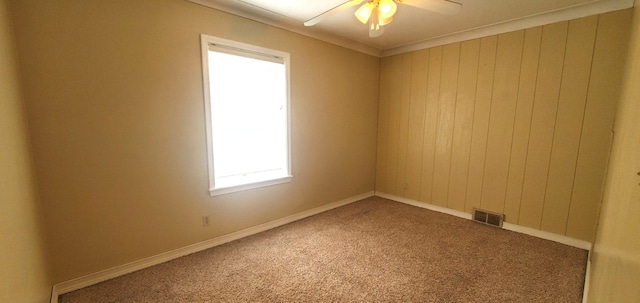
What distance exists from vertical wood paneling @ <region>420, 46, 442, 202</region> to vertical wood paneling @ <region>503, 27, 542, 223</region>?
0.91 meters

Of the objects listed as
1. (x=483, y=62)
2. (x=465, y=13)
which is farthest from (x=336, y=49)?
(x=483, y=62)

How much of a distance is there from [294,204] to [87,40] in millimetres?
2491

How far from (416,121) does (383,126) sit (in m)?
0.57

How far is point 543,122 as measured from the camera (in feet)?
8.80

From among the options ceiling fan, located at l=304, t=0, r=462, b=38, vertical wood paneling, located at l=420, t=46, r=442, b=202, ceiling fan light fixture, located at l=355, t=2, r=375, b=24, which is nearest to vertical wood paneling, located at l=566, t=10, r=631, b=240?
vertical wood paneling, located at l=420, t=46, r=442, b=202

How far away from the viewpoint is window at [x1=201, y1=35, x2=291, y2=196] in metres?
2.46

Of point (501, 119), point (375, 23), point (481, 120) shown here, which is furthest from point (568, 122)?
point (375, 23)

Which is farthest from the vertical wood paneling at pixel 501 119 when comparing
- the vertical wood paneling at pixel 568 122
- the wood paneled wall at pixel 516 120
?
the vertical wood paneling at pixel 568 122

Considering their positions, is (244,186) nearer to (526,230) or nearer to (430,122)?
(430,122)

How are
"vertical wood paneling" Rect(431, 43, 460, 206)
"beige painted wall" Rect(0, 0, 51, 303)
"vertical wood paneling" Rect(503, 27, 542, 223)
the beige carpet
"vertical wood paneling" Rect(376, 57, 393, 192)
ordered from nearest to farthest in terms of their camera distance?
1. "beige painted wall" Rect(0, 0, 51, 303)
2. the beige carpet
3. "vertical wood paneling" Rect(503, 27, 542, 223)
4. "vertical wood paneling" Rect(431, 43, 460, 206)
5. "vertical wood paneling" Rect(376, 57, 393, 192)

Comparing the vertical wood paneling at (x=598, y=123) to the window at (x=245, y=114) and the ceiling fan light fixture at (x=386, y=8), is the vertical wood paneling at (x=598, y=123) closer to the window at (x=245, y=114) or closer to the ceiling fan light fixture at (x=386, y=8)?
the ceiling fan light fixture at (x=386, y=8)

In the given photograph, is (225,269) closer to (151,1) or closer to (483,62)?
(151,1)

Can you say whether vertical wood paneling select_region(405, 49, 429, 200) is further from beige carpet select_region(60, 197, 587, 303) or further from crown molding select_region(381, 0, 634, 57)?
beige carpet select_region(60, 197, 587, 303)

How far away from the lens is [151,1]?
2031 mm
